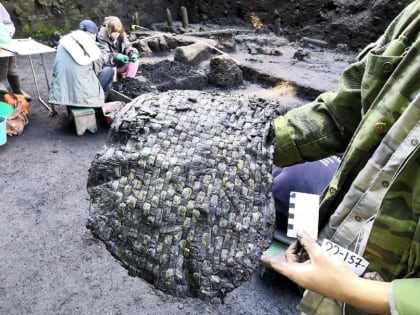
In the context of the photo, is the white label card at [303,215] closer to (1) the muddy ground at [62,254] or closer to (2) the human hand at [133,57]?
(1) the muddy ground at [62,254]

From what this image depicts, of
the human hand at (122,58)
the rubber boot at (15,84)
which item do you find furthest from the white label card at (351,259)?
the rubber boot at (15,84)

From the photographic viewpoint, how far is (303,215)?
3.35ft

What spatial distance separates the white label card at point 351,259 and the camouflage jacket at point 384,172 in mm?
18

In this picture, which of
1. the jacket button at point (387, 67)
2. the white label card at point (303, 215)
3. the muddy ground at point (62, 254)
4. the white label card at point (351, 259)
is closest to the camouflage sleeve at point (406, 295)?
the white label card at point (351, 259)

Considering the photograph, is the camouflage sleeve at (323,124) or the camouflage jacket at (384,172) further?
the camouflage sleeve at (323,124)

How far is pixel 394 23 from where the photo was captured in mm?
980

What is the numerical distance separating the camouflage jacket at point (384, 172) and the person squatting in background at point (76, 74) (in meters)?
3.54

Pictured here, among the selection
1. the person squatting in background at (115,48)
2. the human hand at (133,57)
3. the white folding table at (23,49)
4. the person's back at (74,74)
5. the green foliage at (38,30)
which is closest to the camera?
the person's back at (74,74)

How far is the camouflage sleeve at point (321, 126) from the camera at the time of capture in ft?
3.54

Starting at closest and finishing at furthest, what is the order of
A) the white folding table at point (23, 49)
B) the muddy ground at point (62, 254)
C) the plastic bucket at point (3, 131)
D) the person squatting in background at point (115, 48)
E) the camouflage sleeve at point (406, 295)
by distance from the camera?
the camouflage sleeve at point (406, 295), the muddy ground at point (62, 254), the plastic bucket at point (3, 131), the white folding table at point (23, 49), the person squatting in background at point (115, 48)

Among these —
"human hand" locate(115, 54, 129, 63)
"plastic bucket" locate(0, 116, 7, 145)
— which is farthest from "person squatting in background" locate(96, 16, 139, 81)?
"plastic bucket" locate(0, 116, 7, 145)

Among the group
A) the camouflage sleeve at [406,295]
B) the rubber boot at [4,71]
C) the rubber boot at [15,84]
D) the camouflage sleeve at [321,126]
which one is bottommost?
the rubber boot at [15,84]

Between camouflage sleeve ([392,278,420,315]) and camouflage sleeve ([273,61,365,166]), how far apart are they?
0.50 metres

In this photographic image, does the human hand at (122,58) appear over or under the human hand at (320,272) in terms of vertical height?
under
